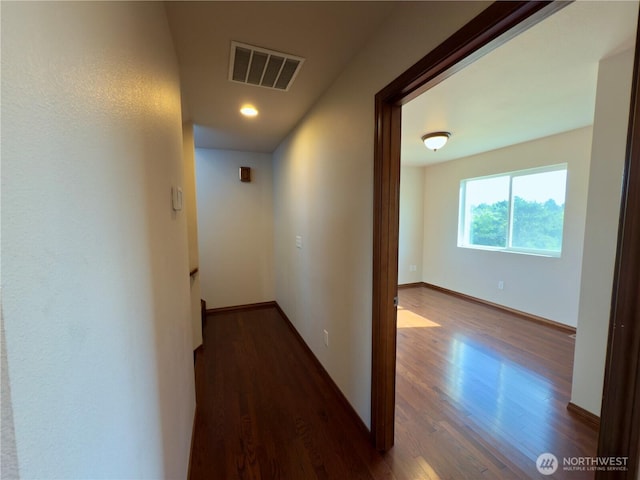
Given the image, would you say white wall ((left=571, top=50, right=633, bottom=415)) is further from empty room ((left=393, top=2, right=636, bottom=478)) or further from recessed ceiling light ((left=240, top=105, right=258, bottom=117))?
recessed ceiling light ((left=240, top=105, right=258, bottom=117))

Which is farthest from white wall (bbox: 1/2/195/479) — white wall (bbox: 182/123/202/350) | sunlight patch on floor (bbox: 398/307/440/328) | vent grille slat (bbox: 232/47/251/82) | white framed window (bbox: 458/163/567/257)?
white framed window (bbox: 458/163/567/257)

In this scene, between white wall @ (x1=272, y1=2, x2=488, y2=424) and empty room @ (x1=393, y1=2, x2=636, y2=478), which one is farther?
empty room @ (x1=393, y1=2, x2=636, y2=478)

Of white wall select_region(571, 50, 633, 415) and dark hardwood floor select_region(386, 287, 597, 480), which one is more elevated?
white wall select_region(571, 50, 633, 415)

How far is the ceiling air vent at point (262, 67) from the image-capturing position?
1589 mm

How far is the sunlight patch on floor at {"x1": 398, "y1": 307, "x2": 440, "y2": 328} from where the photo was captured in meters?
3.45

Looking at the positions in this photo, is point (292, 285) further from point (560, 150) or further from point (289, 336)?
point (560, 150)

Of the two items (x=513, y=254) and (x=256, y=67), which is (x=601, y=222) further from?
(x=256, y=67)

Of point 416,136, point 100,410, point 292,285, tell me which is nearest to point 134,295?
point 100,410

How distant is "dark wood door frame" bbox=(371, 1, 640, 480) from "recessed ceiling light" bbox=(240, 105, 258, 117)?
136 centimetres

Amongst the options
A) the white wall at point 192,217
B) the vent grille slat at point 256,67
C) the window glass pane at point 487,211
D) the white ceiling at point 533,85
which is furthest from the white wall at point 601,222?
the white wall at point 192,217

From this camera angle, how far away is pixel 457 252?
15.5 ft

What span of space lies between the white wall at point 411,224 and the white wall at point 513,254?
4.6 inches

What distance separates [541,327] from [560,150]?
86.9 inches

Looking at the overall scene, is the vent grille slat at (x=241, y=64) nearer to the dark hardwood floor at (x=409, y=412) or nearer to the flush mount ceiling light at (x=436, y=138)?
the flush mount ceiling light at (x=436, y=138)
